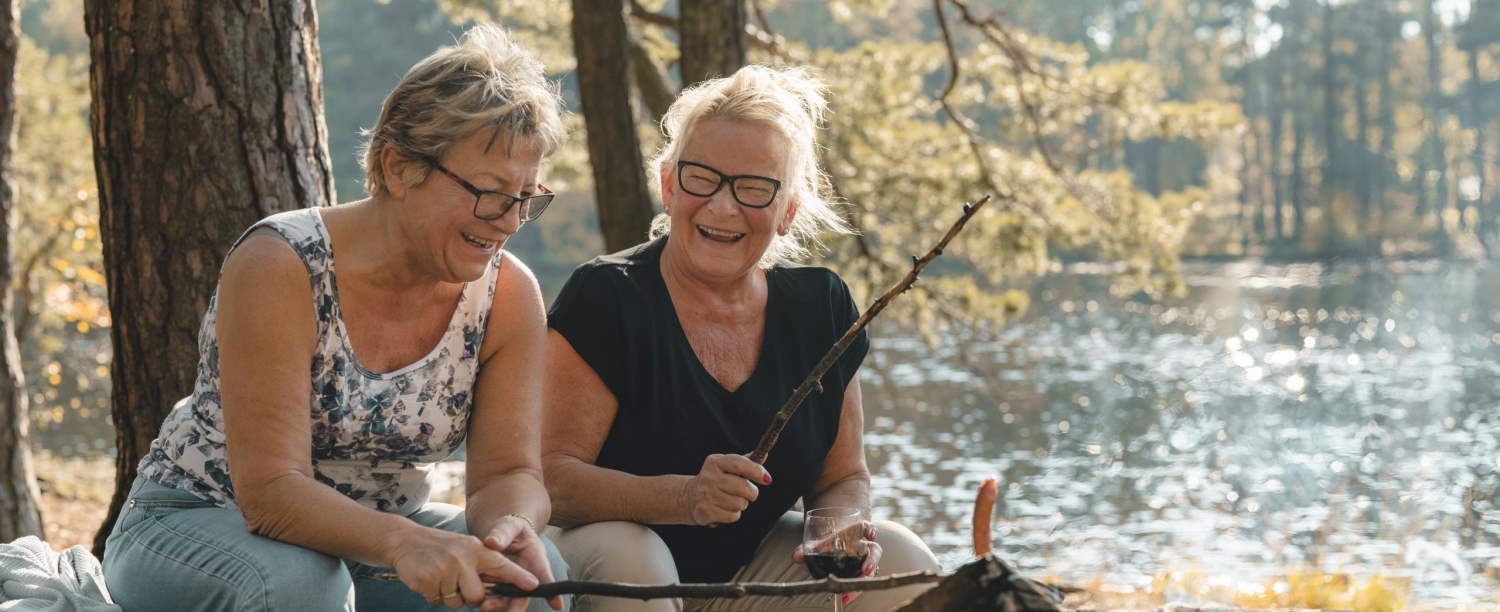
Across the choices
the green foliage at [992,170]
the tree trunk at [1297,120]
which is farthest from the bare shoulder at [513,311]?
the tree trunk at [1297,120]

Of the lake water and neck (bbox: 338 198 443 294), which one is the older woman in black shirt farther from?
the lake water

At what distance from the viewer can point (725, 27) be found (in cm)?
612

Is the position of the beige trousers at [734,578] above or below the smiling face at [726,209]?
below

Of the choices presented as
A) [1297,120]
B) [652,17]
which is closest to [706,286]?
[652,17]

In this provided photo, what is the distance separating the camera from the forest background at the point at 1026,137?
8.27 metres

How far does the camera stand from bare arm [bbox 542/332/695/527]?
237cm

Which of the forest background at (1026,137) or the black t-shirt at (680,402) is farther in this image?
the forest background at (1026,137)

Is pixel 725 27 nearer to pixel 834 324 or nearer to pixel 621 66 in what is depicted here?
pixel 621 66

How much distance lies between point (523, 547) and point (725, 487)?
1.20ft

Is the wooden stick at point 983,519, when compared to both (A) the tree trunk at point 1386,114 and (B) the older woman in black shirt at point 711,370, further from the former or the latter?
(A) the tree trunk at point 1386,114

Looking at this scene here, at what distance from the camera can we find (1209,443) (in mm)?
14531

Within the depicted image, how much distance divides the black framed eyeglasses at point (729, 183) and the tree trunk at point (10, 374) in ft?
11.5

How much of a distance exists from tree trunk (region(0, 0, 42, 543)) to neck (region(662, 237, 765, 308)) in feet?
11.3

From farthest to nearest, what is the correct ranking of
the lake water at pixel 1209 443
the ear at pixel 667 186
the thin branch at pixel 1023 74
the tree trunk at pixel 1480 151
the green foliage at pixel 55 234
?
the tree trunk at pixel 1480 151, the green foliage at pixel 55 234, the lake water at pixel 1209 443, the thin branch at pixel 1023 74, the ear at pixel 667 186
